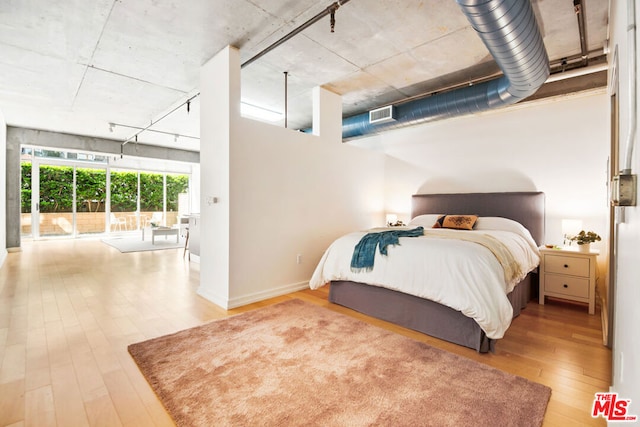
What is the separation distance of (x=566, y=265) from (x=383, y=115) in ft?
10.0

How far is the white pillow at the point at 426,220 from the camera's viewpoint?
15.0 ft

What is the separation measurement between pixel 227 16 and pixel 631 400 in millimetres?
3581

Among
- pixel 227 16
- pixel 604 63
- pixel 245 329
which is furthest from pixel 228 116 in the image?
pixel 604 63

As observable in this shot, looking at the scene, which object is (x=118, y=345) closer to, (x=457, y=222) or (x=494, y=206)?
(x=457, y=222)

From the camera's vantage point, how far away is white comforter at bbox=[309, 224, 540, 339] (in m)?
2.23

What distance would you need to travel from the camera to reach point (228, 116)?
10.5ft

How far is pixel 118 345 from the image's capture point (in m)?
2.36

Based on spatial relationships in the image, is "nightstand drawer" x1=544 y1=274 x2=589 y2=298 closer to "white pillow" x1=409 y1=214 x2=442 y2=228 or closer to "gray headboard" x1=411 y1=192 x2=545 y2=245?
"gray headboard" x1=411 y1=192 x2=545 y2=245

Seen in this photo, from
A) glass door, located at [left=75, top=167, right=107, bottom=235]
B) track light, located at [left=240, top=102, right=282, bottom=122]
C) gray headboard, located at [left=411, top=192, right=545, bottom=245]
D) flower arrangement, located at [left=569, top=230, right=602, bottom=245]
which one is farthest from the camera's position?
glass door, located at [left=75, top=167, right=107, bottom=235]

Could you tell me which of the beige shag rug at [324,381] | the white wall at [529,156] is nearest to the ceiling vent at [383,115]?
the white wall at [529,156]

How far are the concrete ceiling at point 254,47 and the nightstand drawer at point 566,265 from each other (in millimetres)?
2254

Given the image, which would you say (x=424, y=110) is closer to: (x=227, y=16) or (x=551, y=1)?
(x=551, y=1)

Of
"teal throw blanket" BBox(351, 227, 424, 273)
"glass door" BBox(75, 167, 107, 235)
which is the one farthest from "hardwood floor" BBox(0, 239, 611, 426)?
"glass door" BBox(75, 167, 107, 235)

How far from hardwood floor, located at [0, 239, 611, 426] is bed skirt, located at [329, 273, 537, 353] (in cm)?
8
